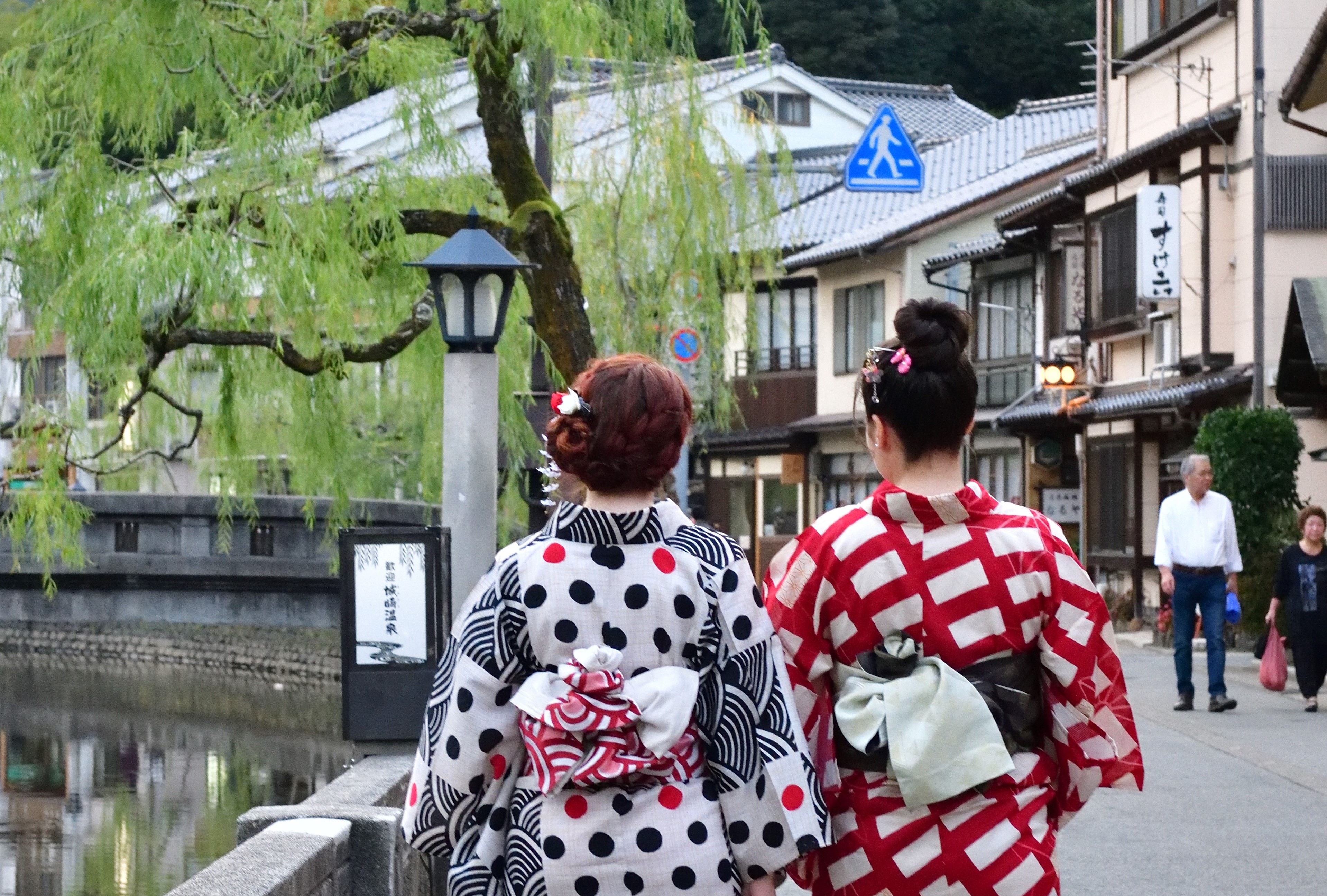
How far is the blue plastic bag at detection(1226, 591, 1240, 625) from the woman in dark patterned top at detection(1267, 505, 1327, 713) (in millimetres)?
269

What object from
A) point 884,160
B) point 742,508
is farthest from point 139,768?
point 742,508

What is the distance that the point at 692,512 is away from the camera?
3628cm

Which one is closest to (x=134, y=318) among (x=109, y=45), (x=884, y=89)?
(x=109, y=45)

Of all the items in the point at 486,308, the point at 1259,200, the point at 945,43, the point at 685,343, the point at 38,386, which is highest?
the point at 945,43

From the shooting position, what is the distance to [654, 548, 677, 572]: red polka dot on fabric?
2920mm

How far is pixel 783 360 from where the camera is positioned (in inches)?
1459

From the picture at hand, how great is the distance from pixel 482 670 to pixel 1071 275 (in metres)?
23.9

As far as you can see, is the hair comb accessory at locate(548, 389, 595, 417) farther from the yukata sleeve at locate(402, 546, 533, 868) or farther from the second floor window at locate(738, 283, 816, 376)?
the second floor window at locate(738, 283, 816, 376)

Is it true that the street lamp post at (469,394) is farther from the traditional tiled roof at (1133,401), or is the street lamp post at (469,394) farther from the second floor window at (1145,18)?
the second floor window at (1145,18)

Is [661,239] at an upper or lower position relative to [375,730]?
upper

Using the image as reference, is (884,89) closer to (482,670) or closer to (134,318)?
(134,318)

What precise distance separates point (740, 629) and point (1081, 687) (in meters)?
0.66

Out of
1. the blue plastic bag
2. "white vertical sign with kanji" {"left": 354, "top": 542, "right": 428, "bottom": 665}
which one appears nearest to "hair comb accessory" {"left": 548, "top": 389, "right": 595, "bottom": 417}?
"white vertical sign with kanji" {"left": 354, "top": 542, "right": 428, "bottom": 665}

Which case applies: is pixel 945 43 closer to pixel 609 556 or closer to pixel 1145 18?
pixel 1145 18
